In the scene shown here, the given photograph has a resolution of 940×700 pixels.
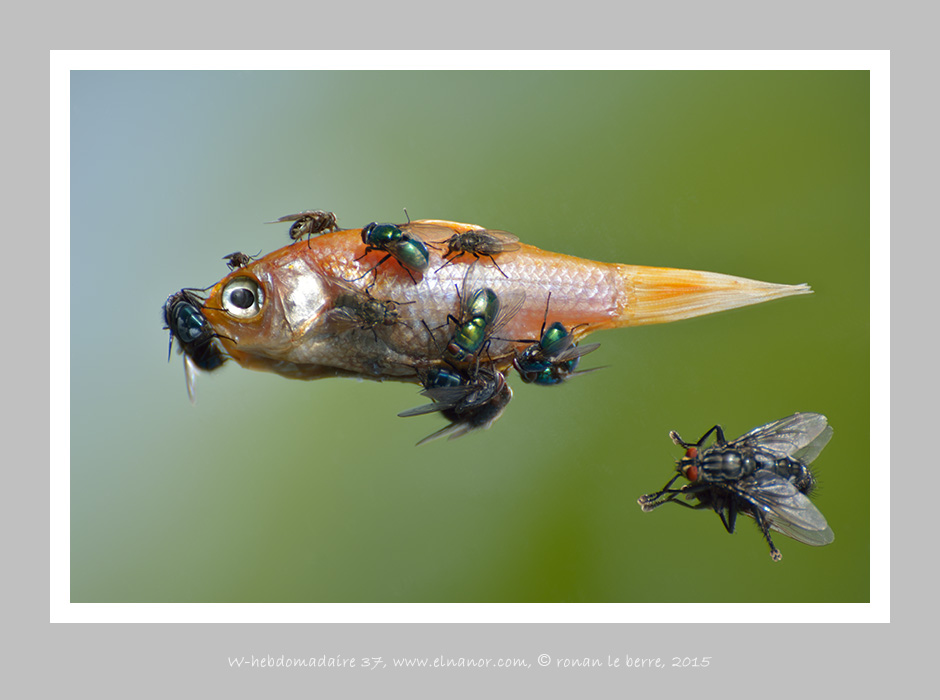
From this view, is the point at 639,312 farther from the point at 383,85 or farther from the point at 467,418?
the point at 383,85

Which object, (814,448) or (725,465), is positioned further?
(814,448)

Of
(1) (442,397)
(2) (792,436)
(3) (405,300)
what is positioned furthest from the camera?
(2) (792,436)

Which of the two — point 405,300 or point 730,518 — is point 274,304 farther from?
point 730,518

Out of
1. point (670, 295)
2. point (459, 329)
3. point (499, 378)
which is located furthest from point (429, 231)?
point (670, 295)

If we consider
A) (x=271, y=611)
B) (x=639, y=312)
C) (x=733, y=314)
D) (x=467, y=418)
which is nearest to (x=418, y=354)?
(x=467, y=418)

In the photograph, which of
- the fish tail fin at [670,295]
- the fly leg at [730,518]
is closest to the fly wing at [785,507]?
the fly leg at [730,518]

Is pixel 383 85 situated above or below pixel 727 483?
above

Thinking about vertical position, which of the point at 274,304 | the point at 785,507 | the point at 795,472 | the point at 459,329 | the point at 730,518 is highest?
the point at 274,304

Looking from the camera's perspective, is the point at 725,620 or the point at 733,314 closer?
the point at 725,620
